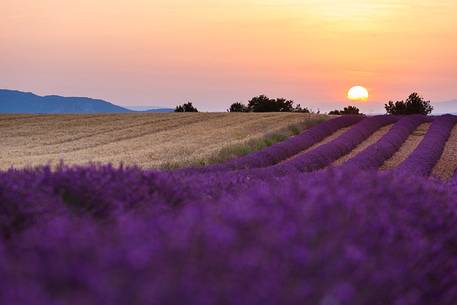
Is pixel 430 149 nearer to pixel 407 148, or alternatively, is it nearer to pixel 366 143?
pixel 407 148

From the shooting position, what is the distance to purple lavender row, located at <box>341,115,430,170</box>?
59.5 feet

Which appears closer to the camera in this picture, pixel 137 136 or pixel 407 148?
pixel 407 148

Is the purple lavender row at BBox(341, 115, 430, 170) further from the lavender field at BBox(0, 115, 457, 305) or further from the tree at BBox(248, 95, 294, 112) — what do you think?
the tree at BBox(248, 95, 294, 112)

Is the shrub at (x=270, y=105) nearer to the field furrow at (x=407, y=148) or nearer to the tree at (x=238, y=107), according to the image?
the tree at (x=238, y=107)

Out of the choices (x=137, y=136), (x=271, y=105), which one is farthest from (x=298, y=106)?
(x=137, y=136)

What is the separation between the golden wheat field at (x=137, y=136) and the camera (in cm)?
2084

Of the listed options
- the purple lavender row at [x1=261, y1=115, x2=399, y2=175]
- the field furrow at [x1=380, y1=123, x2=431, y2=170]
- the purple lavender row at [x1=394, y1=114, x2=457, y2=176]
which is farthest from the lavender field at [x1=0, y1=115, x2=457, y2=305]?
the field furrow at [x1=380, y1=123, x2=431, y2=170]

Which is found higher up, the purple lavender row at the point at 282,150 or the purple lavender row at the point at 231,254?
the purple lavender row at the point at 231,254

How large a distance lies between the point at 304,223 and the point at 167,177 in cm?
271

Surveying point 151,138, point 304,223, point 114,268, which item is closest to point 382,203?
point 304,223

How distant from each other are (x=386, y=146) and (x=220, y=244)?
21.7 meters

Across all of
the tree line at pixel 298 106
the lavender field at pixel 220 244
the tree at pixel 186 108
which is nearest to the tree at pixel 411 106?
the tree line at pixel 298 106

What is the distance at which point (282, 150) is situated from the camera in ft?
70.0

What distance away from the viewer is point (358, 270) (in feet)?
6.68
